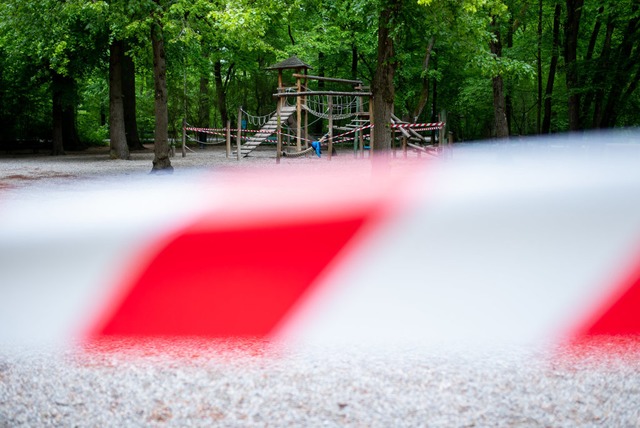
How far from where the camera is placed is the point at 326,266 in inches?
270

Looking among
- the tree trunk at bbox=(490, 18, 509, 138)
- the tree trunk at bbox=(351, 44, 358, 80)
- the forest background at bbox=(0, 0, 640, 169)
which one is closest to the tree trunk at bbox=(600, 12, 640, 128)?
the forest background at bbox=(0, 0, 640, 169)

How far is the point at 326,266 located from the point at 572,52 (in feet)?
65.5

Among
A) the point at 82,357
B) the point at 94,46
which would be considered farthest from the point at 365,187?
the point at 94,46

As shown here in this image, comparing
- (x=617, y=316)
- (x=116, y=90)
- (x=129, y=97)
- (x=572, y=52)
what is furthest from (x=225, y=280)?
(x=129, y=97)

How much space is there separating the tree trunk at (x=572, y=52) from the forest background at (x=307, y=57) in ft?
0.16

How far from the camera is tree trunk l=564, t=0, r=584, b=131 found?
75.3ft

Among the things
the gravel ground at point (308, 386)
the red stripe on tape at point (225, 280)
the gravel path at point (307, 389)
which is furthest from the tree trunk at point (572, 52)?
the gravel path at point (307, 389)

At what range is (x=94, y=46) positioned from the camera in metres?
23.7

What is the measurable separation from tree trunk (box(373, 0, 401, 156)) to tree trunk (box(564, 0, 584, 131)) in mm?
11182

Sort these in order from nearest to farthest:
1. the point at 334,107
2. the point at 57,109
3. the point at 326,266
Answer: the point at 326,266, the point at 57,109, the point at 334,107

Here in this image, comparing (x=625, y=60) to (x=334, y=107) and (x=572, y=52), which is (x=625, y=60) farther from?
(x=334, y=107)

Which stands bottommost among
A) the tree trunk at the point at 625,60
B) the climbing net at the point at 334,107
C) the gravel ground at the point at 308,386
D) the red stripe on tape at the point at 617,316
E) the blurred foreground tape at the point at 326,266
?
the red stripe on tape at the point at 617,316

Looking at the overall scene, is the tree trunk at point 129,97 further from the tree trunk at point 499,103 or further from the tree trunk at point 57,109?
the tree trunk at point 499,103

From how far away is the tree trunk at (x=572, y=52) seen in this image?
2294cm
